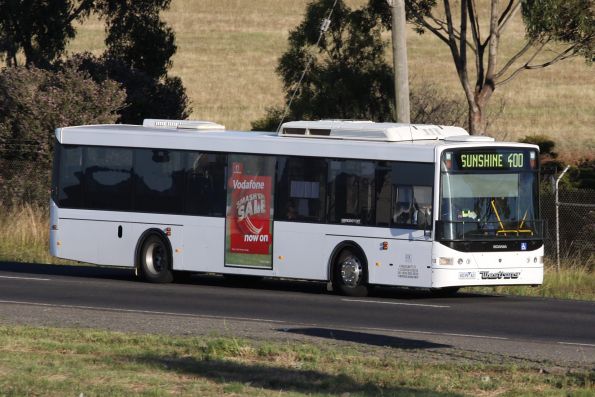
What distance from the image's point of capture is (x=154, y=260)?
2266cm

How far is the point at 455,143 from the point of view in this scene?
66.7 feet

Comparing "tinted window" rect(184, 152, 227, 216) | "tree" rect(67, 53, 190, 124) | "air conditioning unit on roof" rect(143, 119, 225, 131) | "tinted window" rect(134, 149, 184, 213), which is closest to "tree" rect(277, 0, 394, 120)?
"tree" rect(67, 53, 190, 124)

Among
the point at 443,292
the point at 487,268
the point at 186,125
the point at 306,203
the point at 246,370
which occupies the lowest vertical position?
the point at 246,370

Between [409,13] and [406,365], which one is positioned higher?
[409,13]

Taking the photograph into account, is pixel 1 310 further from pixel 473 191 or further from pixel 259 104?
pixel 259 104

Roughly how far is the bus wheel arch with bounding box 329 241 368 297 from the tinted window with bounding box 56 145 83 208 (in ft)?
16.4

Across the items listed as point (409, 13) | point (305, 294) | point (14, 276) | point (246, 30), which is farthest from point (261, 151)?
point (246, 30)

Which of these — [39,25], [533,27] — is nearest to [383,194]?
[533,27]

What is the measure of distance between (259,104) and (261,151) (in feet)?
158

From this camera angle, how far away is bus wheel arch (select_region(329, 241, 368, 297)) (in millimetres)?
20531

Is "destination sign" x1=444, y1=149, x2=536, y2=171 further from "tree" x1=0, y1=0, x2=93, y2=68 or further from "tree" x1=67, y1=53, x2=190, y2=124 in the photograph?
"tree" x1=0, y1=0, x2=93, y2=68

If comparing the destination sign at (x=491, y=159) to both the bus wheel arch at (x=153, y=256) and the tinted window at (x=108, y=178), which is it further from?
the tinted window at (x=108, y=178)

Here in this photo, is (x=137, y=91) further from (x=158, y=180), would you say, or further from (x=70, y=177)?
(x=158, y=180)

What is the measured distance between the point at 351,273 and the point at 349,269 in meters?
0.07
